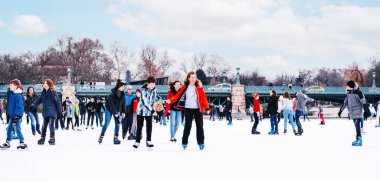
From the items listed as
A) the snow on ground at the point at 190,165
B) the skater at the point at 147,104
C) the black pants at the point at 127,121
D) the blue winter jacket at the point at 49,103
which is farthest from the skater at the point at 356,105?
the blue winter jacket at the point at 49,103

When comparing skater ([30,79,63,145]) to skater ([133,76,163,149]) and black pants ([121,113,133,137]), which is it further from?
black pants ([121,113,133,137])

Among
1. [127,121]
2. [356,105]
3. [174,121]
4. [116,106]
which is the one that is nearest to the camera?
[356,105]

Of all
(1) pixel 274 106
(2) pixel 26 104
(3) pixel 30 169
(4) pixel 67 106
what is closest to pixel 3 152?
(3) pixel 30 169

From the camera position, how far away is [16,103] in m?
8.55

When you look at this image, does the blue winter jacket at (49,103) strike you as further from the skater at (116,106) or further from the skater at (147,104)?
the skater at (147,104)

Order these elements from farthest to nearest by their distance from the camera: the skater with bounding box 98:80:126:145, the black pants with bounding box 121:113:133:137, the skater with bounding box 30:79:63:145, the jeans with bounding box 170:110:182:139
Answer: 1. the black pants with bounding box 121:113:133:137
2. the jeans with bounding box 170:110:182:139
3. the skater with bounding box 98:80:126:145
4. the skater with bounding box 30:79:63:145

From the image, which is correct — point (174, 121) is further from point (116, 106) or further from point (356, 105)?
point (356, 105)

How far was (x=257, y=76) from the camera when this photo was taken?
93125mm

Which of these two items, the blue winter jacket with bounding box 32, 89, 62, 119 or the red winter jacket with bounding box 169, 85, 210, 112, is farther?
the blue winter jacket with bounding box 32, 89, 62, 119

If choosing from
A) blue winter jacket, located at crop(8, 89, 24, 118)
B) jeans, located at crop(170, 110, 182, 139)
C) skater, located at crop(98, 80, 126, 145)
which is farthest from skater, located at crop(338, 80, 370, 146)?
blue winter jacket, located at crop(8, 89, 24, 118)

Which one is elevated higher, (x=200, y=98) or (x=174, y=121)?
(x=200, y=98)

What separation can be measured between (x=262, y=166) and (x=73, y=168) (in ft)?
7.17

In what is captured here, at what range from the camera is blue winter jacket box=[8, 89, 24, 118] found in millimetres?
8539

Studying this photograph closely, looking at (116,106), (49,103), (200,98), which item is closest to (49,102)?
(49,103)
